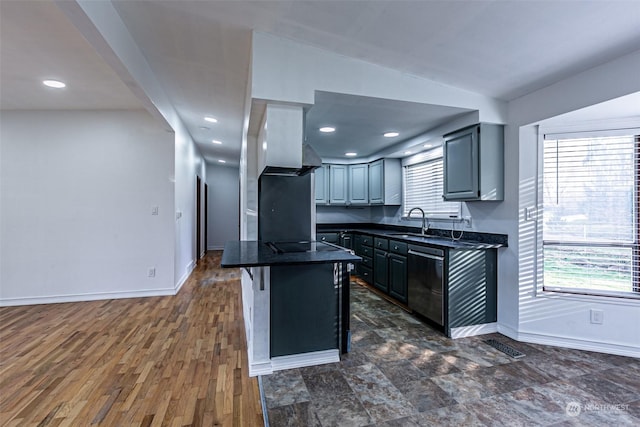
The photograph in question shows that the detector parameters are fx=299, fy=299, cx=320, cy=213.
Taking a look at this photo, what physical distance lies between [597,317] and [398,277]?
184 cm

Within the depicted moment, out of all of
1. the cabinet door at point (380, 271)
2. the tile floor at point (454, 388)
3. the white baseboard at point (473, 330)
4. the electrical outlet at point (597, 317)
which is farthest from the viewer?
the cabinet door at point (380, 271)

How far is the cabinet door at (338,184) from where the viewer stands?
5637mm

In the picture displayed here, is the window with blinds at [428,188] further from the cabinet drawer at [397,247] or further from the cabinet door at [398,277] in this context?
the cabinet door at [398,277]

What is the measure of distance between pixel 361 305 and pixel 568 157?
2.66 meters

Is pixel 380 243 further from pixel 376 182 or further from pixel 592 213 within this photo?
pixel 592 213

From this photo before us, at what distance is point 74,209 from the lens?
3.98 meters

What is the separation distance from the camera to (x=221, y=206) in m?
9.05

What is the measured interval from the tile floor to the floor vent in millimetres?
64

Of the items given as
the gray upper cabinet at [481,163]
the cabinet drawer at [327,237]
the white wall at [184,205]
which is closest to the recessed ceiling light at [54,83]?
the white wall at [184,205]

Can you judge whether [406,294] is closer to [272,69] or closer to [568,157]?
[568,157]

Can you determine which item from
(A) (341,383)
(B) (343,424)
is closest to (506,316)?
(A) (341,383)

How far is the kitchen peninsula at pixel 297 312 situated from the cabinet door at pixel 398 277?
1.40 meters

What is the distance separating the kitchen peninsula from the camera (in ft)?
7.32

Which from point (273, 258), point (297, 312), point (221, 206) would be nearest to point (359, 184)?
point (297, 312)
